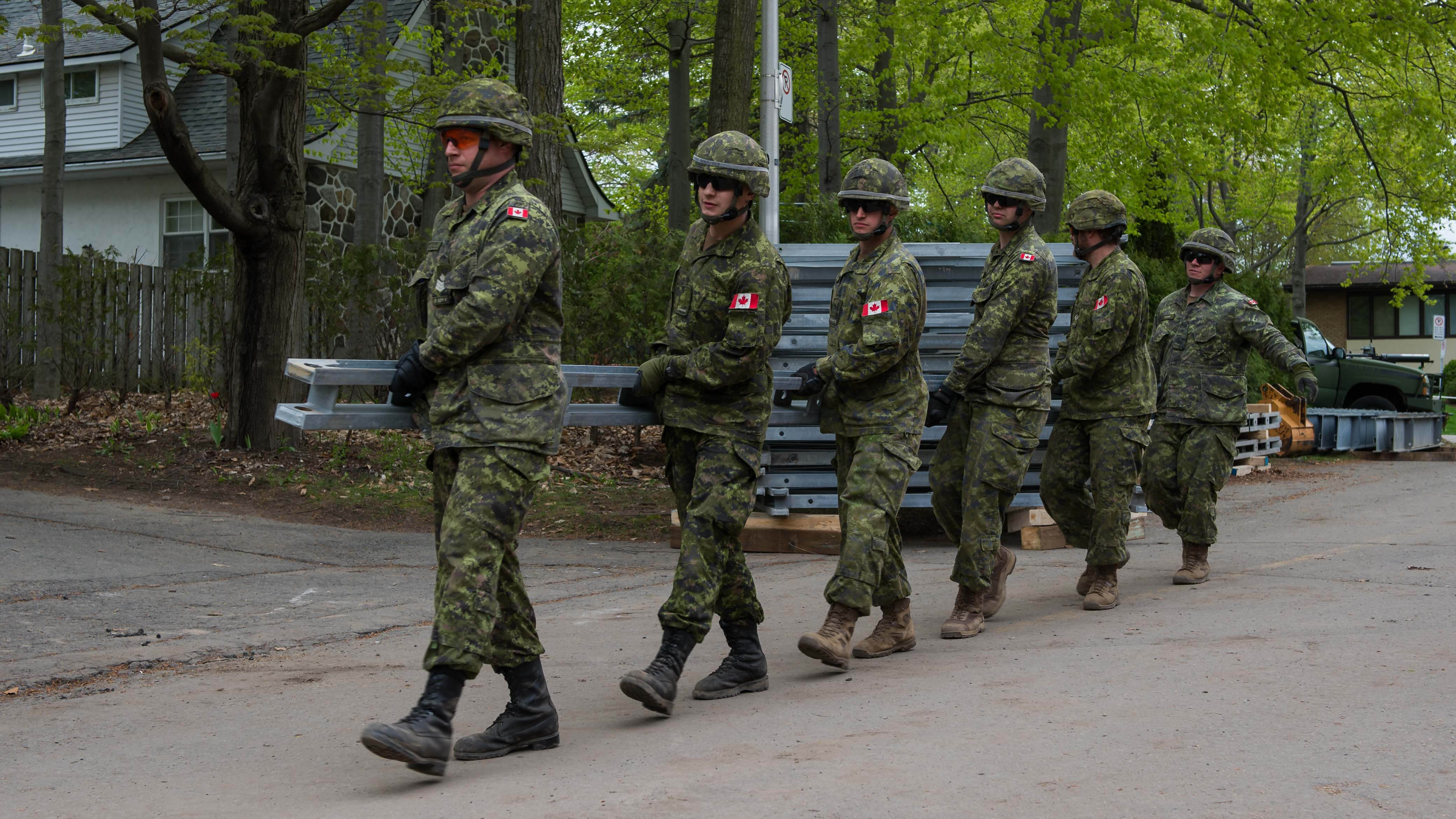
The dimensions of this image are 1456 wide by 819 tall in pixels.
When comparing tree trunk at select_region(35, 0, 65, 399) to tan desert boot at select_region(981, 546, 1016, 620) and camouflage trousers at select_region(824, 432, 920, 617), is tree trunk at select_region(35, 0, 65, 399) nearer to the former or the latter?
tan desert boot at select_region(981, 546, 1016, 620)

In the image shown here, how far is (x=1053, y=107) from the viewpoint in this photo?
1645cm

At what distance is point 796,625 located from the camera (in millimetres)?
6746

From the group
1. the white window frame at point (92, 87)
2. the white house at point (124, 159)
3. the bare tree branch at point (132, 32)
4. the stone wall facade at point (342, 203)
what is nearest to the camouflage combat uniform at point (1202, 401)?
the bare tree branch at point (132, 32)

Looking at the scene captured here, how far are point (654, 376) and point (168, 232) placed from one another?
65.8ft

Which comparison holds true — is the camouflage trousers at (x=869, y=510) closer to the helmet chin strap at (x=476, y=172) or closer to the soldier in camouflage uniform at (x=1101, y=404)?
the soldier in camouflage uniform at (x=1101, y=404)

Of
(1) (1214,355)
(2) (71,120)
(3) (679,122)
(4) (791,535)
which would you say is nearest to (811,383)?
(1) (1214,355)

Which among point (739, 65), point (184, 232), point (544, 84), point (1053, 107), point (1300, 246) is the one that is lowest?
point (184, 232)

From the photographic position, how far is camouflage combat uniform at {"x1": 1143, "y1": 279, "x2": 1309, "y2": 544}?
25.9ft

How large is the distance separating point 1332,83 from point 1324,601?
1215cm

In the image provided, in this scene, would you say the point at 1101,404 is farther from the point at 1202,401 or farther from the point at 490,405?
the point at 490,405

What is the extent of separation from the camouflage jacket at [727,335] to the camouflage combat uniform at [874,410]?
0.52 meters

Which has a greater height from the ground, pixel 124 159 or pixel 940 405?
pixel 124 159

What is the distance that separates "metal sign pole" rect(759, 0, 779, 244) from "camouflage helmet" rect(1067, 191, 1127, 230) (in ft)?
11.3

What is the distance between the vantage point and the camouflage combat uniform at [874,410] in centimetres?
550
